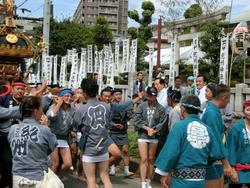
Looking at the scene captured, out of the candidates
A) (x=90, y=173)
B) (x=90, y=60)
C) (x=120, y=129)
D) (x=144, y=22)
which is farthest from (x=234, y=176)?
(x=144, y=22)

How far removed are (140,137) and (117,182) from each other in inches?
48.9

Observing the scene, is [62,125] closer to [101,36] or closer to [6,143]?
[6,143]

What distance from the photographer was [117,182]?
27.5 feet

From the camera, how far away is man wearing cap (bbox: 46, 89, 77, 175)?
22.6ft

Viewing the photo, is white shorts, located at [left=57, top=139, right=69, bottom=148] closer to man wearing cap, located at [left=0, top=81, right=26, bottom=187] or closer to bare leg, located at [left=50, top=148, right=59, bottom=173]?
bare leg, located at [left=50, top=148, right=59, bottom=173]

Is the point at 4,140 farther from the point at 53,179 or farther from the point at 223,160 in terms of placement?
the point at 223,160

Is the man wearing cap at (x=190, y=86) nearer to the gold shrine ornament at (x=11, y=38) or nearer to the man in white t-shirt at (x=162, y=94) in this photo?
the man in white t-shirt at (x=162, y=94)

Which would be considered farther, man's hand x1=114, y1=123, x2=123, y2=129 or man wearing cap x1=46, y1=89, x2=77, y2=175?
man's hand x1=114, y1=123, x2=123, y2=129

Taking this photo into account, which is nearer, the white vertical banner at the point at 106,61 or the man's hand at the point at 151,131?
the man's hand at the point at 151,131

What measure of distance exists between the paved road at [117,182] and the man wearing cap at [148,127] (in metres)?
0.64

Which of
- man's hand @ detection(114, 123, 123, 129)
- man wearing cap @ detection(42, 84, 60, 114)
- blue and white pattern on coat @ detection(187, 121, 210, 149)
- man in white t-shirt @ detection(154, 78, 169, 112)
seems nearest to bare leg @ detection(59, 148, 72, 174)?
man wearing cap @ detection(42, 84, 60, 114)

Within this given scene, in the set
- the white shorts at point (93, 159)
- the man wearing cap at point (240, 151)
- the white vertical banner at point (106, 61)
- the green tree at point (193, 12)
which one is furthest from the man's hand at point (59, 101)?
the green tree at point (193, 12)

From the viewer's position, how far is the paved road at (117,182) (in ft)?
26.4

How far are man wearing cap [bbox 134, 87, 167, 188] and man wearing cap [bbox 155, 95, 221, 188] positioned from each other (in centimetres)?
318
